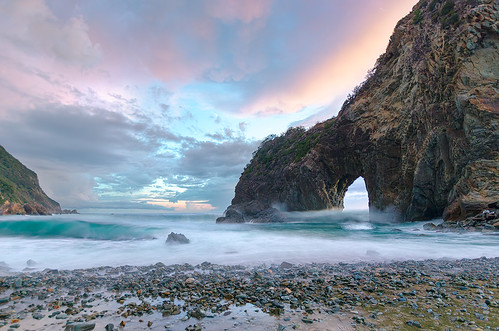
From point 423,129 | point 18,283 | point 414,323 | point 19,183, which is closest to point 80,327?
point 18,283

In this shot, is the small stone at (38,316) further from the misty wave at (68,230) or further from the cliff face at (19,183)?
the cliff face at (19,183)

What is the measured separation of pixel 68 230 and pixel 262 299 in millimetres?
19378

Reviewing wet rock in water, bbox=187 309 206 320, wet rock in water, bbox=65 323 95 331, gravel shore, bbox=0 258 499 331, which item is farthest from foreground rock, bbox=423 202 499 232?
wet rock in water, bbox=65 323 95 331

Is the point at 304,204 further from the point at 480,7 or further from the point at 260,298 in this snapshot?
the point at 260,298

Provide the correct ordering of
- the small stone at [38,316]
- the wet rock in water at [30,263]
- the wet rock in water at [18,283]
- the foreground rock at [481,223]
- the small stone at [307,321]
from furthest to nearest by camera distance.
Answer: the foreground rock at [481,223], the wet rock in water at [30,263], the wet rock in water at [18,283], the small stone at [38,316], the small stone at [307,321]

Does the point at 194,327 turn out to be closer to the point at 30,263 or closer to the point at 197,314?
the point at 197,314

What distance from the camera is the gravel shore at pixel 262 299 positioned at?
11.2 feet

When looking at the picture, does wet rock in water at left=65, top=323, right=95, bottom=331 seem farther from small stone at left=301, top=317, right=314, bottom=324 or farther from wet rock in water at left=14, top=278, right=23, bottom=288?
wet rock in water at left=14, top=278, right=23, bottom=288

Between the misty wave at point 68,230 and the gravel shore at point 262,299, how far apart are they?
11459 millimetres

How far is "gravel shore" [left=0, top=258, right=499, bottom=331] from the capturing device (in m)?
3.43

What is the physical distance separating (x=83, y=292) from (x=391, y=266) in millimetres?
7708

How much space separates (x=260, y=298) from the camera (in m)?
4.40

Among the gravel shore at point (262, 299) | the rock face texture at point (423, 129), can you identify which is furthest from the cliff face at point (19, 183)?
the gravel shore at point (262, 299)

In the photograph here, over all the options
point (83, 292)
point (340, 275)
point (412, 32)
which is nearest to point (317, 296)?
point (340, 275)
